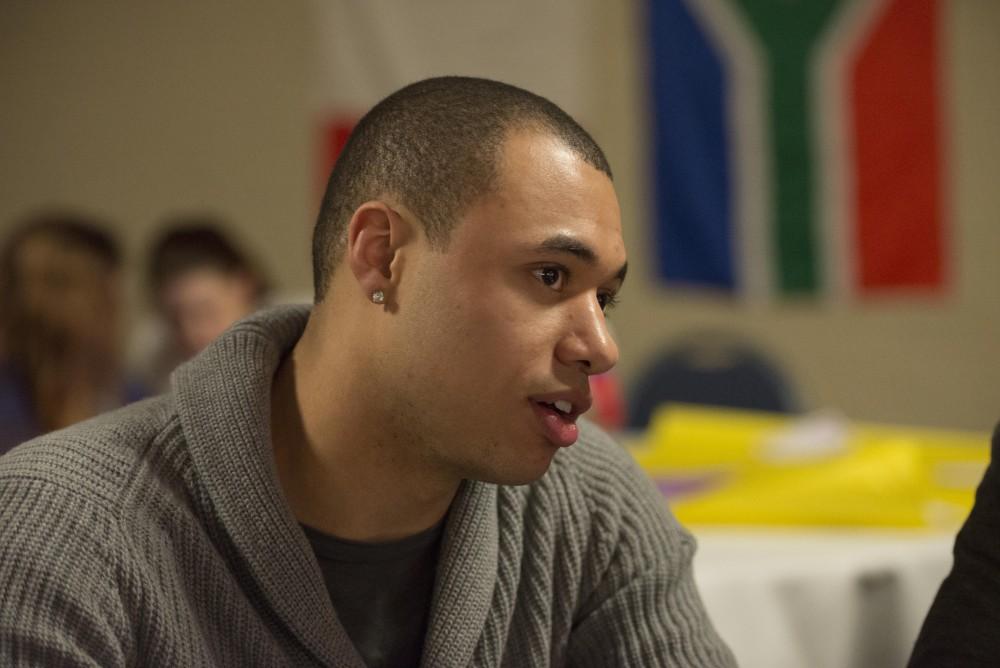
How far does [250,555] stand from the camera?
3.79ft

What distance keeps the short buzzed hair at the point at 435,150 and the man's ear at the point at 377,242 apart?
2 cm

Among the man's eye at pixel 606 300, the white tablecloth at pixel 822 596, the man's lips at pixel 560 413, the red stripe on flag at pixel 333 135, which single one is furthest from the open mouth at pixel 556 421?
the red stripe on flag at pixel 333 135

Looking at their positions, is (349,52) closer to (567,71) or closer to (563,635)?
(567,71)

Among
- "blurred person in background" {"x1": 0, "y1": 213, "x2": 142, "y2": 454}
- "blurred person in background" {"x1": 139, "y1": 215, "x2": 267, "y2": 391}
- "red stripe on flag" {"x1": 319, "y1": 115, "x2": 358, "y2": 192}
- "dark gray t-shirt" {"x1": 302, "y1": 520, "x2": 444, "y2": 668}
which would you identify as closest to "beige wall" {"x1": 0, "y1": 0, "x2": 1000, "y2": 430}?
"red stripe on flag" {"x1": 319, "y1": 115, "x2": 358, "y2": 192}

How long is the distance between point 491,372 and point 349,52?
11.3ft

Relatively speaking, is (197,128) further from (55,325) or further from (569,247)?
(569,247)

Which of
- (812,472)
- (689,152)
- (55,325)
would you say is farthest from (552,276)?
(689,152)

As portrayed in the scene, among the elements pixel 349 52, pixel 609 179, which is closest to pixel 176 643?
pixel 609 179

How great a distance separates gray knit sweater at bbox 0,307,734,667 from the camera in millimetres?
1069

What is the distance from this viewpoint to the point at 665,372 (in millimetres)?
3770

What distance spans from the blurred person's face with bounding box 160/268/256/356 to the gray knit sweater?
1.77m

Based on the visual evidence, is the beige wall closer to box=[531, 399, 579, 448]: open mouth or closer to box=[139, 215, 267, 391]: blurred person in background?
box=[139, 215, 267, 391]: blurred person in background

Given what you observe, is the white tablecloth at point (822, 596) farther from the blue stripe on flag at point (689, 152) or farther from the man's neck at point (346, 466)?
the blue stripe on flag at point (689, 152)

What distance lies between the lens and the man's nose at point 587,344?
1122 millimetres
